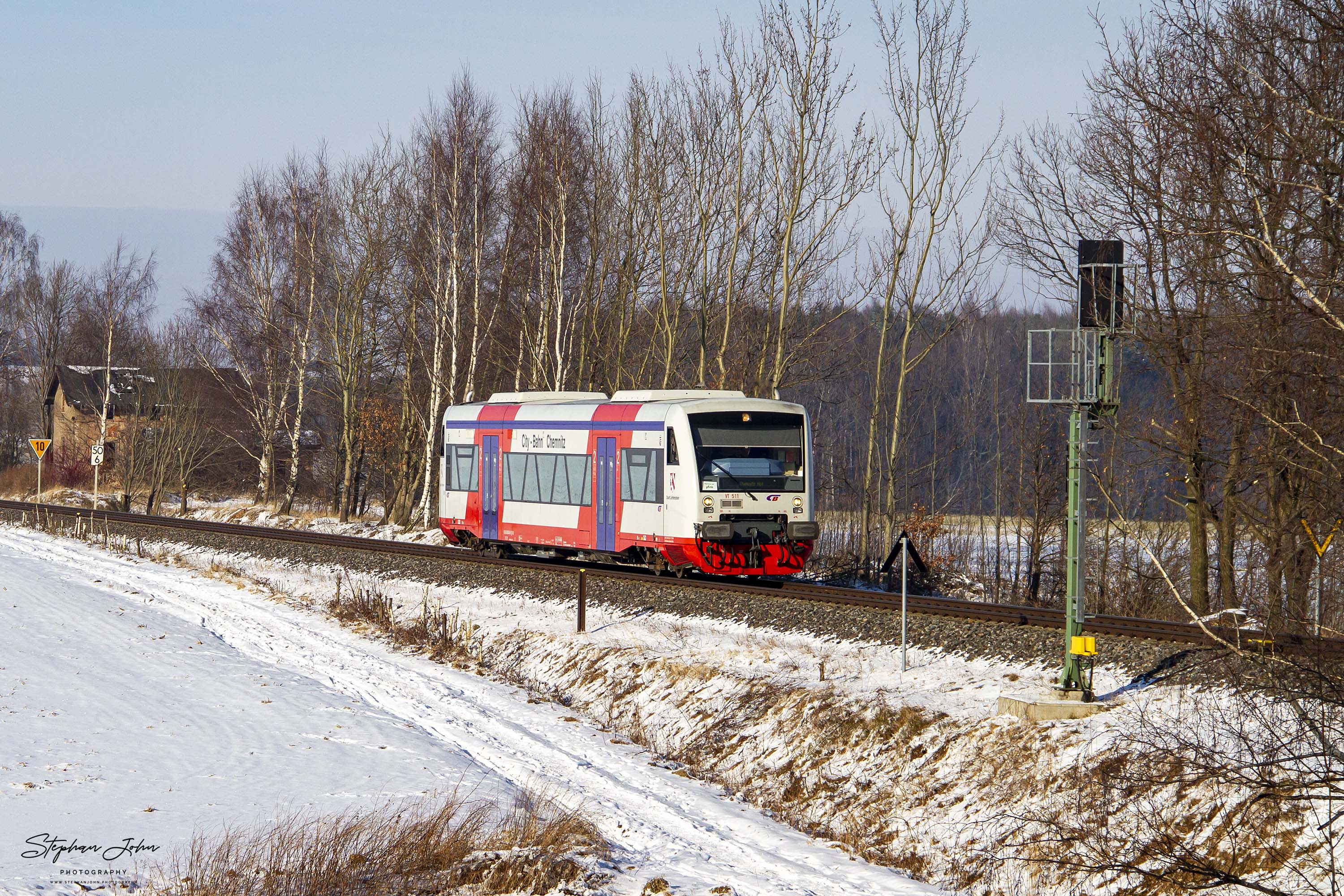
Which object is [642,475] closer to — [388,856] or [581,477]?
[581,477]

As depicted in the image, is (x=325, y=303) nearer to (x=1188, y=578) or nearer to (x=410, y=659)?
(x=410, y=659)

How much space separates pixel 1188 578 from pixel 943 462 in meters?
50.1

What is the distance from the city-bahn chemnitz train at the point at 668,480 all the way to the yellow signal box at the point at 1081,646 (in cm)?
827

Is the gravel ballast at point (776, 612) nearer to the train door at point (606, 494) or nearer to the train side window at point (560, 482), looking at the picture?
the train door at point (606, 494)

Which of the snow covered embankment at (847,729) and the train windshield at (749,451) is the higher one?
the train windshield at (749,451)

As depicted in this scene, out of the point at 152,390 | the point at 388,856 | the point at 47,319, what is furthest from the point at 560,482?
the point at 47,319

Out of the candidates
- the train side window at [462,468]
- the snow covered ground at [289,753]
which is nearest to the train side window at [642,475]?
the snow covered ground at [289,753]

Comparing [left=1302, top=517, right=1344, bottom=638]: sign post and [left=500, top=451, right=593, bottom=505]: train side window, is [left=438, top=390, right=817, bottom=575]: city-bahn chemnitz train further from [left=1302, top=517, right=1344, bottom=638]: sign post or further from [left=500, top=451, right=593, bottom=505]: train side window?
[left=1302, top=517, right=1344, bottom=638]: sign post

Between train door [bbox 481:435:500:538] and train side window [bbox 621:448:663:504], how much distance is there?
4.79 metres

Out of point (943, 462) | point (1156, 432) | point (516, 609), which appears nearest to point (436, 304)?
point (516, 609)

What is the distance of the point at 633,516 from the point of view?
2105 cm

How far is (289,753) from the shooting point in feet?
41.9

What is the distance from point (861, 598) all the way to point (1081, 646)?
599 centimetres

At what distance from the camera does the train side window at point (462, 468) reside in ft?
85.6
